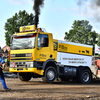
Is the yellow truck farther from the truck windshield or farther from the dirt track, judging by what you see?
the dirt track

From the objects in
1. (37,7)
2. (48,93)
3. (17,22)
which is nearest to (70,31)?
(17,22)

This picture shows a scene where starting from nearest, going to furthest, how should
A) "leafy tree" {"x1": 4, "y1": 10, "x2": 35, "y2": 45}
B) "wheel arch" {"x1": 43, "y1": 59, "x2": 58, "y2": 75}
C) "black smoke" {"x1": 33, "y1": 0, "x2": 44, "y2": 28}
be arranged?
"wheel arch" {"x1": 43, "y1": 59, "x2": 58, "y2": 75}
"black smoke" {"x1": 33, "y1": 0, "x2": 44, "y2": 28}
"leafy tree" {"x1": 4, "y1": 10, "x2": 35, "y2": 45}

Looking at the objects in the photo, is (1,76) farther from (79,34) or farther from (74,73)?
(79,34)

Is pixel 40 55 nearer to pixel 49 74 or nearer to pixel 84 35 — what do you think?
pixel 49 74

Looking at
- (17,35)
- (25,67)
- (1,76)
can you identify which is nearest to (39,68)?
(25,67)

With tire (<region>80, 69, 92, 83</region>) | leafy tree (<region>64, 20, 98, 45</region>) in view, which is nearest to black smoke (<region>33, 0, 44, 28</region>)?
tire (<region>80, 69, 92, 83</region>)

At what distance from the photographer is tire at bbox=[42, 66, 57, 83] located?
14084mm

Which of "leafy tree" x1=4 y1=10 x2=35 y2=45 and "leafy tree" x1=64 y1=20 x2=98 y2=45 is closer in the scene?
"leafy tree" x1=4 y1=10 x2=35 y2=45

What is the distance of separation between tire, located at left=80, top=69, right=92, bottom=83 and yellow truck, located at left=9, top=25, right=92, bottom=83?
80 centimetres

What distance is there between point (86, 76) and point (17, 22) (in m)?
45.2

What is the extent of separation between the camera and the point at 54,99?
812 centimetres

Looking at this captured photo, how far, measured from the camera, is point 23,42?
1416cm

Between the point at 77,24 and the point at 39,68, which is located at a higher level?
the point at 77,24

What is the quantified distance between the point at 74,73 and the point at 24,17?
44.9 meters
